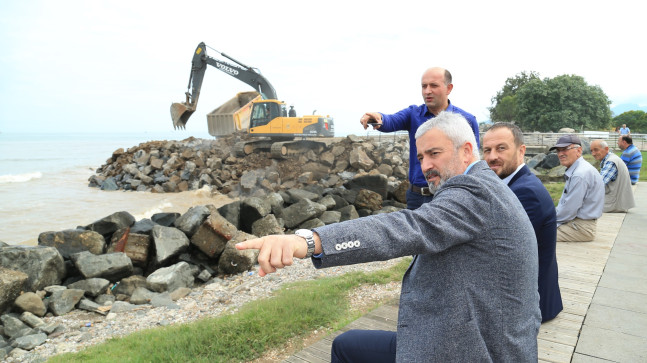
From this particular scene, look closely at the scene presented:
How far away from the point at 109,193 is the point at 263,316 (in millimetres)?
21891

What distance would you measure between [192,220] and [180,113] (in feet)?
44.2

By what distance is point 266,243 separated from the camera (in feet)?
4.25

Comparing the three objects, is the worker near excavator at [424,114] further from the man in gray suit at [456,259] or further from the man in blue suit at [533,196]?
the man in gray suit at [456,259]

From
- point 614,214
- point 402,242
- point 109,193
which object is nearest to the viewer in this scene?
point 402,242

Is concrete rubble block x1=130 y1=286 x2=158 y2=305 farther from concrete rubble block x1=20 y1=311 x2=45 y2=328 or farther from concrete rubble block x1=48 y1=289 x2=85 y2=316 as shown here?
concrete rubble block x1=20 y1=311 x2=45 y2=328

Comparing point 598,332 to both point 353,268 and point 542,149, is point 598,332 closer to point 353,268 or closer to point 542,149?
point 353,268

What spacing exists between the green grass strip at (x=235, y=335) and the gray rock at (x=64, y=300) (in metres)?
2.37

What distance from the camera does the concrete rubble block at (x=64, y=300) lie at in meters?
6.14

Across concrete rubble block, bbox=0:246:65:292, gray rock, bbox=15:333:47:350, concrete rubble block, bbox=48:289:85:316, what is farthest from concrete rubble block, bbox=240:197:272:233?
gray rock, bbox=15:333:47:350

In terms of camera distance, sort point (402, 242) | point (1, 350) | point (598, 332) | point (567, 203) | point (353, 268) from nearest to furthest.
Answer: point (402, 242) < point (598, 332) < point (1, 350) < point (567, 203) < point (353, 268)

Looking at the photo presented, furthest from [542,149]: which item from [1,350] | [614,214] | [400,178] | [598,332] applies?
[1,350]

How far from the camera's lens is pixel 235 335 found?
3529 millimetres

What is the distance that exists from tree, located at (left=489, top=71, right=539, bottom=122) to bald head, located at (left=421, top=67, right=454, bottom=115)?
5439 cm

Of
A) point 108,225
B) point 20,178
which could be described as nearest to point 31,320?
point 108,225
